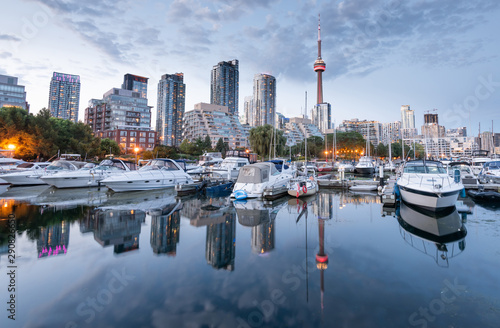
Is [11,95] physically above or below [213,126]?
above

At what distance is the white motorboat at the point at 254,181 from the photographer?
54.4 ft

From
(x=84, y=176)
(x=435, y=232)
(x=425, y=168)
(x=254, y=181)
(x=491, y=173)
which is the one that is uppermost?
(x=425, y=168)

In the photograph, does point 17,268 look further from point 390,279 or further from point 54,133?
point 54,133

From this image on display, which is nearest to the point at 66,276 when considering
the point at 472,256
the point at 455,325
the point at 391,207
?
the point at 455,325

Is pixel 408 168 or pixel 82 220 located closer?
pixel 82 220

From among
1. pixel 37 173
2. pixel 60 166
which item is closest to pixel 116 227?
pixel 60 166

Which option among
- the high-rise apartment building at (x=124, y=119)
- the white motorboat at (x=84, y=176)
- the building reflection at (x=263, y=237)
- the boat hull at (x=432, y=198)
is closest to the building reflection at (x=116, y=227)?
the building reflection at (x=263, y=237)

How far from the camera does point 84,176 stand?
2175 cm

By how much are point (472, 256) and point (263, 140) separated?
49036 millimetres

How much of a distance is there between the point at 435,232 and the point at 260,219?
7205 millimetres

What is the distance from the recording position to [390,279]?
5750 millimetres

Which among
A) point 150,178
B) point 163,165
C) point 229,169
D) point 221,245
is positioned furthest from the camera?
point 229,169

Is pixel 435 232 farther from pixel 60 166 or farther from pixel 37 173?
pixel 37 173

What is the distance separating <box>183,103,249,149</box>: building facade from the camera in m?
112
